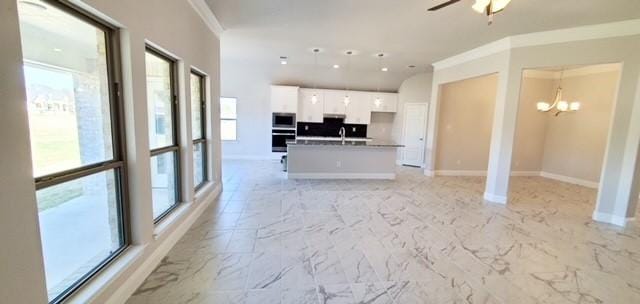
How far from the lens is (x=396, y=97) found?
8.83m

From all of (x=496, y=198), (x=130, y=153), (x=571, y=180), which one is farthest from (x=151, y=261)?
(x=571, y=180)

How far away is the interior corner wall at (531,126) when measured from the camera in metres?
6.91

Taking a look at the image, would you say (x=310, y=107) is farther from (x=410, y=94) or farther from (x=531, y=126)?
(x=531, y=126)

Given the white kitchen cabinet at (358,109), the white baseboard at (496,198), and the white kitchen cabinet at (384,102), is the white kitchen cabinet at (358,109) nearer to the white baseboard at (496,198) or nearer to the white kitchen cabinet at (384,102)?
the white kitchen cabinet at (384,102)

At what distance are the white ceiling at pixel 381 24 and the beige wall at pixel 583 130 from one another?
11.2 ft

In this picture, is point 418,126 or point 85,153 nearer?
point 85,153

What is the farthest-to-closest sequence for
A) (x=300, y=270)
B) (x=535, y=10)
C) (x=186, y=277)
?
1. (x=535, y=10)
2. (x=300, y=270)
3. (x=186, y=277)

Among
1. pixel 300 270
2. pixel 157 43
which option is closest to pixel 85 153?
pixel 157 43

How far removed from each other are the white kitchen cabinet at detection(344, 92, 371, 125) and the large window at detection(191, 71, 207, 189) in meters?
5.31

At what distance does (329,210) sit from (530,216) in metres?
3.13

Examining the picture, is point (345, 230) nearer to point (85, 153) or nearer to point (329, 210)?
point (329, 210)

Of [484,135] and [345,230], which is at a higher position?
A: [484,135]

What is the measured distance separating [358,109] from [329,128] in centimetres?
116

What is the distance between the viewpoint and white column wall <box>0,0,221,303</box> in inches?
45.3
